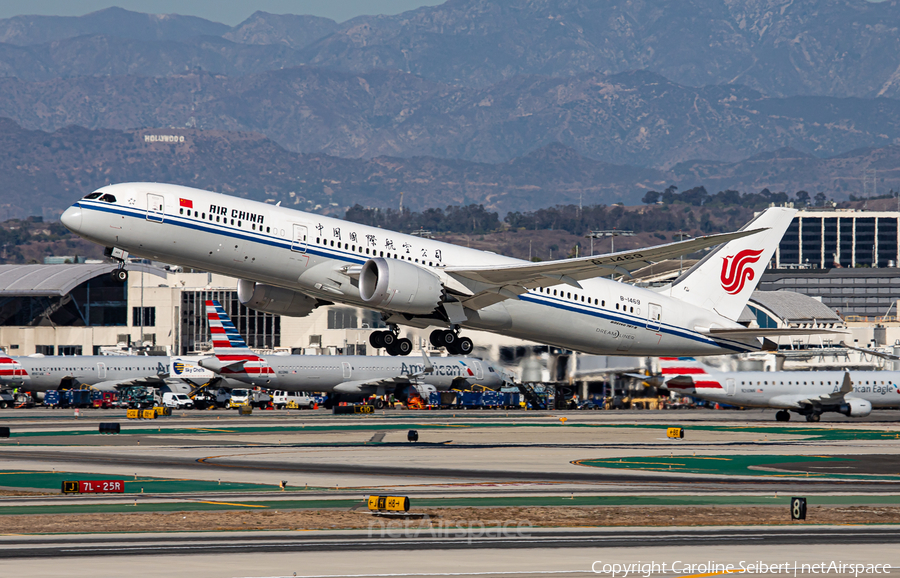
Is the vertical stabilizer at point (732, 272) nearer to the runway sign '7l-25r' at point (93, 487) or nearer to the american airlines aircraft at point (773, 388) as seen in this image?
the american airlines aircraft at point (773, 388)

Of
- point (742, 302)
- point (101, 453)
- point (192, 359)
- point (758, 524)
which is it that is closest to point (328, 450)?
point (101, 453)

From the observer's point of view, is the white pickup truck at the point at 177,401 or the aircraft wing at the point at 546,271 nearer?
the aircraft wing at the point at 546,271

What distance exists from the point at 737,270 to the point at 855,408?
111 ft

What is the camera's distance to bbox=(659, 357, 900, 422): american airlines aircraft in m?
89.3

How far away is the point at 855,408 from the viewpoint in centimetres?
9000

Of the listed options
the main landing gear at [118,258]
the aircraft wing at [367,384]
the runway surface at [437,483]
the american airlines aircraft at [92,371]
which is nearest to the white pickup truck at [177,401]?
the american airlines aircraft at [92,371]

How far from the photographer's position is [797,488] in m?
42.2

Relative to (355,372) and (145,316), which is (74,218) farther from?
(145,316)

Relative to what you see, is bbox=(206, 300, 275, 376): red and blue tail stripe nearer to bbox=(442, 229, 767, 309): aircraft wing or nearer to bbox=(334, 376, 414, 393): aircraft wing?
bbox=(334, 376, 414, 393): aircraft wing

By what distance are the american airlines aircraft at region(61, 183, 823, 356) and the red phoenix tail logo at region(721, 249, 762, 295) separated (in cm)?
6

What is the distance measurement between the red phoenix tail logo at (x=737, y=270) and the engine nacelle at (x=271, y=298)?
2345cm

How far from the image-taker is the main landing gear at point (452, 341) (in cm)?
5281

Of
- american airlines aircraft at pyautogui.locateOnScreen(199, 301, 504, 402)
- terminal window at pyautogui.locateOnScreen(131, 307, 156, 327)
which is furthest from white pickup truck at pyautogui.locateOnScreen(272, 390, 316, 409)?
terminal window at pyautogui.locateOnScreen(131, 307, 156, 327)

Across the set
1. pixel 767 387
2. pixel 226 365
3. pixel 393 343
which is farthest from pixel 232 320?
pixel 393 343
